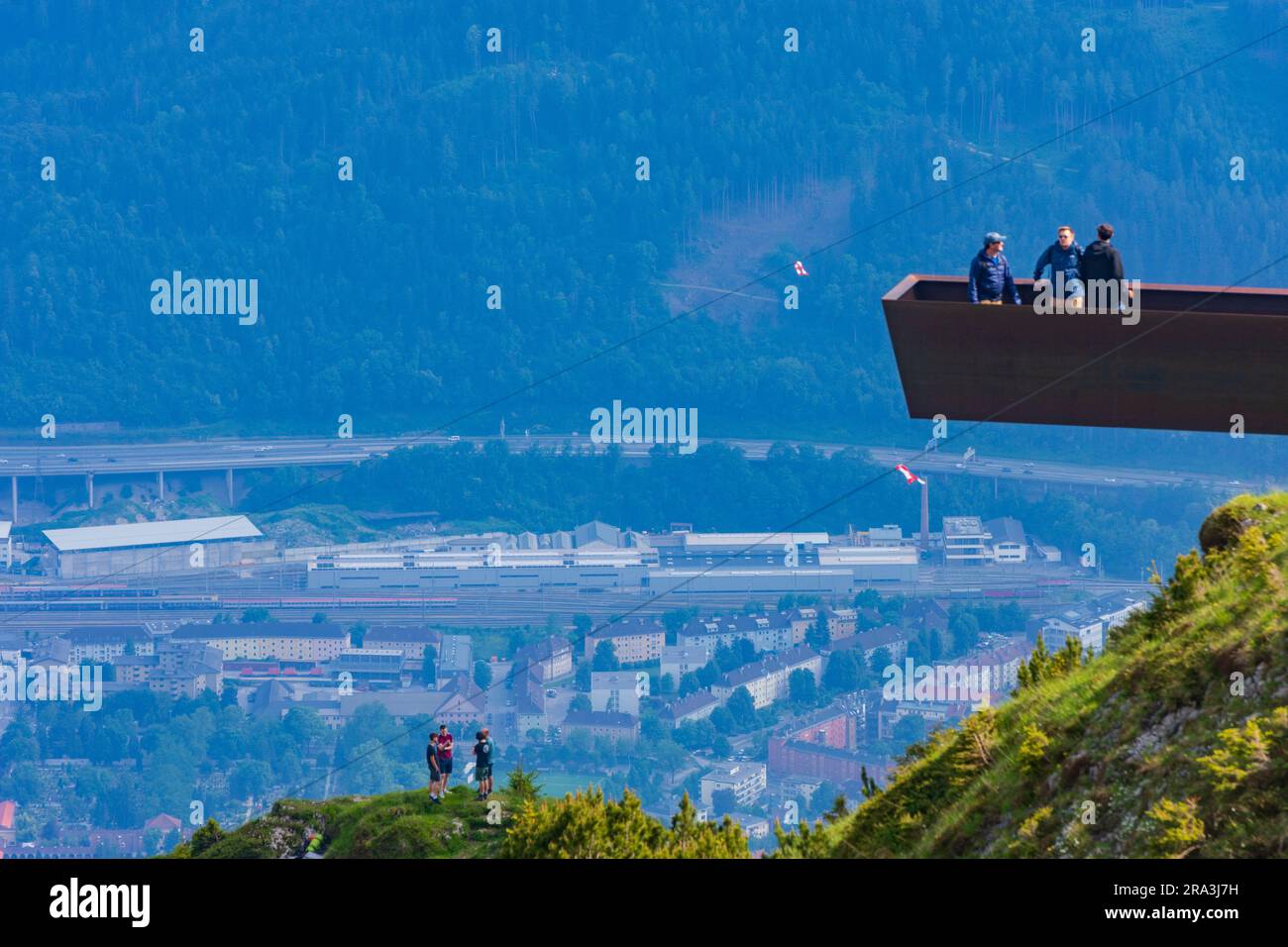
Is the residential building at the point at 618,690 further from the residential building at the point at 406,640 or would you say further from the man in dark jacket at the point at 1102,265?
the man in dark jacket at the point at 1102,265

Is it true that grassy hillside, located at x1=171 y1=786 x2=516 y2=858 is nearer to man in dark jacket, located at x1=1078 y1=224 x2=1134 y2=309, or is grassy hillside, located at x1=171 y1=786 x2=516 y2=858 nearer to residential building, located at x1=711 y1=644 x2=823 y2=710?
man in dark jacket, located at x1=1078 y1=224 x2=1134 y2=309

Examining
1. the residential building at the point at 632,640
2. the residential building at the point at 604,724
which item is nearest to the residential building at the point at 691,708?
the residential building at the point at 604,724

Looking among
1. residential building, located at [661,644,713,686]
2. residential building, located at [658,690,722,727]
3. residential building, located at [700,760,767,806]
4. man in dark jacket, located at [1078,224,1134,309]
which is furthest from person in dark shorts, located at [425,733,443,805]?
residential building, located at [661,644,713,686]

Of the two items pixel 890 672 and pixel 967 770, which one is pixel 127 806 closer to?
pixel 890 672

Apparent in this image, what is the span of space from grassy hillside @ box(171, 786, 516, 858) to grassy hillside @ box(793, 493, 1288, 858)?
6.60 m

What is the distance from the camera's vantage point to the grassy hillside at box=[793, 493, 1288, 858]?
645 inches

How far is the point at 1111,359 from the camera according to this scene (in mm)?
26344

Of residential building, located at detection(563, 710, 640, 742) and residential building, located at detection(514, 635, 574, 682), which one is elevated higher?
residential building, located at detection(514, 635, 574, 682)

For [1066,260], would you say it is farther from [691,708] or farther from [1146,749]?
[691,708]

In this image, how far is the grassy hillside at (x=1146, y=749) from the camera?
16391 millimetres
